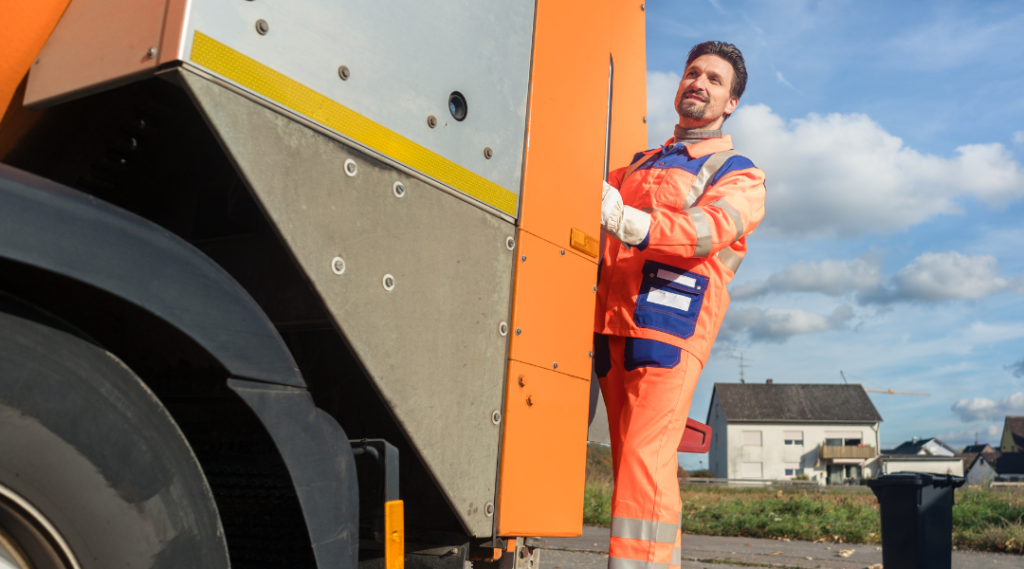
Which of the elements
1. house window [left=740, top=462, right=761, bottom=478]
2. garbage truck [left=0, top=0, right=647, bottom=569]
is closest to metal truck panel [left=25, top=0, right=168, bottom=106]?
garbage truck [left=0, top=0, right=647, bottom=569]

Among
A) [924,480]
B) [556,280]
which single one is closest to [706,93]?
[556,280]

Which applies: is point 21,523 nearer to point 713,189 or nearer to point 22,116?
point 22,116

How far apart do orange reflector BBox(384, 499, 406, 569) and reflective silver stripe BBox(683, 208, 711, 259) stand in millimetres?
1404

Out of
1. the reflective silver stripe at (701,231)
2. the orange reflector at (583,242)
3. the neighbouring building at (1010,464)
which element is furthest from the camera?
the neighbouring building at (1010,464)

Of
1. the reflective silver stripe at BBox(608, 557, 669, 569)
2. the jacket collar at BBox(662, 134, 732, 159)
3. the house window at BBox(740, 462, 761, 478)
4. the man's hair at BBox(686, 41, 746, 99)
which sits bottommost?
the house window at BBox(740, 462, 761, 478)

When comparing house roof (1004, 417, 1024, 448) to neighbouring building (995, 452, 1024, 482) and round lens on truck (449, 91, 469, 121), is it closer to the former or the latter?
neighbouring building (995, 452, 1024, 482)

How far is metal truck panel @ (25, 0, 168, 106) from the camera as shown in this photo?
1.16m

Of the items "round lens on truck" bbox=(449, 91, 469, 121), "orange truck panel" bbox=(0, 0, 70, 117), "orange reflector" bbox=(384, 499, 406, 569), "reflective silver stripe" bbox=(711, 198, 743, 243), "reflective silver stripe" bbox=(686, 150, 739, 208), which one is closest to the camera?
"orange truck panel" bbox=(0, 0, 70, 117)

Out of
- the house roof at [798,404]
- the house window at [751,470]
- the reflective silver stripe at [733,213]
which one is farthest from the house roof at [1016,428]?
the reflective silver stripe at [733,213]

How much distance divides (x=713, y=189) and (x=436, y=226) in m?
1.41

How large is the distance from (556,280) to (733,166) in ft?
3.78

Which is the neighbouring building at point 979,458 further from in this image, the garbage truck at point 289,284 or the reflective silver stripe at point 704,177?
the garbage truck at point 289,284

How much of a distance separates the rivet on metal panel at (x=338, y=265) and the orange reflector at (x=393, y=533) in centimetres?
49

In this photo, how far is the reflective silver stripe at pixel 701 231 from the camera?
7.85 feet
